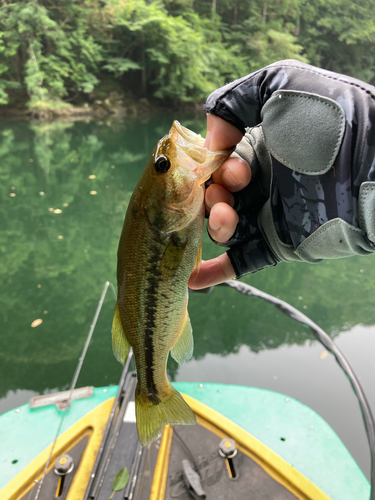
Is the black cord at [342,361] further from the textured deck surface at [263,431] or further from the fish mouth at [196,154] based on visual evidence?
the fish mouth at [196,154]

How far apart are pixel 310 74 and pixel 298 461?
2.43 metres

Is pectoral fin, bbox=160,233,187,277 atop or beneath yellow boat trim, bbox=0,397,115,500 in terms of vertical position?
atop

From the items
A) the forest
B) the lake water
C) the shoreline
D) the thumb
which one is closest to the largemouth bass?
the thumb

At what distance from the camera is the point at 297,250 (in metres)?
1.25

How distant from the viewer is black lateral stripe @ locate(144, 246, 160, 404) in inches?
43.8

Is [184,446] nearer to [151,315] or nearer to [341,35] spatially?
[151,315]

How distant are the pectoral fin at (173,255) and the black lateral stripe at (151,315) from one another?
0.08 feet

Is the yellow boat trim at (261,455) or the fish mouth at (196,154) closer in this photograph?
the fish mouth at (196,154)

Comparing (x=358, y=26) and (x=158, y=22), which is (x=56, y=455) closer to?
(x=158, y=22)

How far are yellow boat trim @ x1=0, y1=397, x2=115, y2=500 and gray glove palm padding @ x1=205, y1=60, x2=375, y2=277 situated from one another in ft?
6.02

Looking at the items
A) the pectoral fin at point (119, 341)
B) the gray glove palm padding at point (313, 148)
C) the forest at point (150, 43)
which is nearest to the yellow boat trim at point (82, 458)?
the pectoral fin at point (119, 341)

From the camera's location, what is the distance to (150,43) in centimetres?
1845

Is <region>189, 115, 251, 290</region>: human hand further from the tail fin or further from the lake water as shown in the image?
the lake water

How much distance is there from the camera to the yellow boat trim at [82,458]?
190 centimetres
